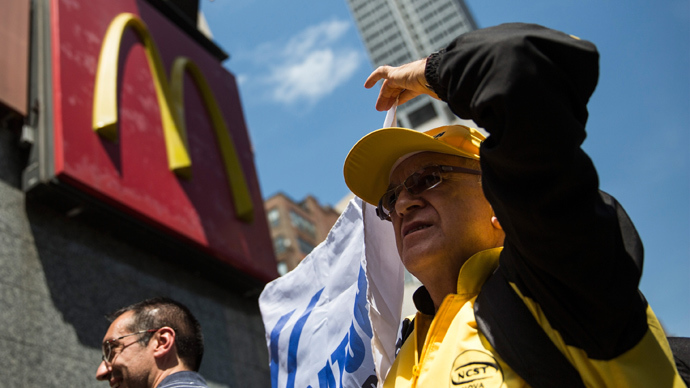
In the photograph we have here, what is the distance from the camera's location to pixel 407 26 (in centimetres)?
9962

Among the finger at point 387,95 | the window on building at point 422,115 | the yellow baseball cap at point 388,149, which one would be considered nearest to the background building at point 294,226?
the window on building at point 422,115

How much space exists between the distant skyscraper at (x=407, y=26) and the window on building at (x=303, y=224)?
42205 mm

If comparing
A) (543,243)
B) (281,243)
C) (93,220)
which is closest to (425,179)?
(543,243)

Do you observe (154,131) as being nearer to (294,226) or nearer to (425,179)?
(425,179)

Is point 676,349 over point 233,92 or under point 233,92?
over

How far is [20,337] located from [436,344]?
5.07m

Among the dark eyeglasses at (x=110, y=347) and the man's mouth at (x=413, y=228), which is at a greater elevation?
the man's mouth at (x=413, y=228)

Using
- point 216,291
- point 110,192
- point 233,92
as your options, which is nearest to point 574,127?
point 110,192

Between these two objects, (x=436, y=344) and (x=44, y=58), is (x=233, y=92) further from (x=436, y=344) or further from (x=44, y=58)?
(x=436, y=344)

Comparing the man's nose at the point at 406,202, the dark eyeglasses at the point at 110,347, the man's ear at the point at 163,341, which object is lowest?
the man's ear at the point at 163,341

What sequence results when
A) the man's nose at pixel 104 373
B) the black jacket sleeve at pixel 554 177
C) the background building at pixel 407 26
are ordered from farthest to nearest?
the background building at pixel 407 26 < the man's nose at pixel 104 373 < the black jacket sleeve at pixel 554 177

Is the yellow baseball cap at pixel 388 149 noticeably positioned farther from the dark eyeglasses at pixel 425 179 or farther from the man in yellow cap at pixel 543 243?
the man in yellow cap at pixel 543 243

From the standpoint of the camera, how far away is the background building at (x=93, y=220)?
6.14 metres

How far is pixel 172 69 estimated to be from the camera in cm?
956
